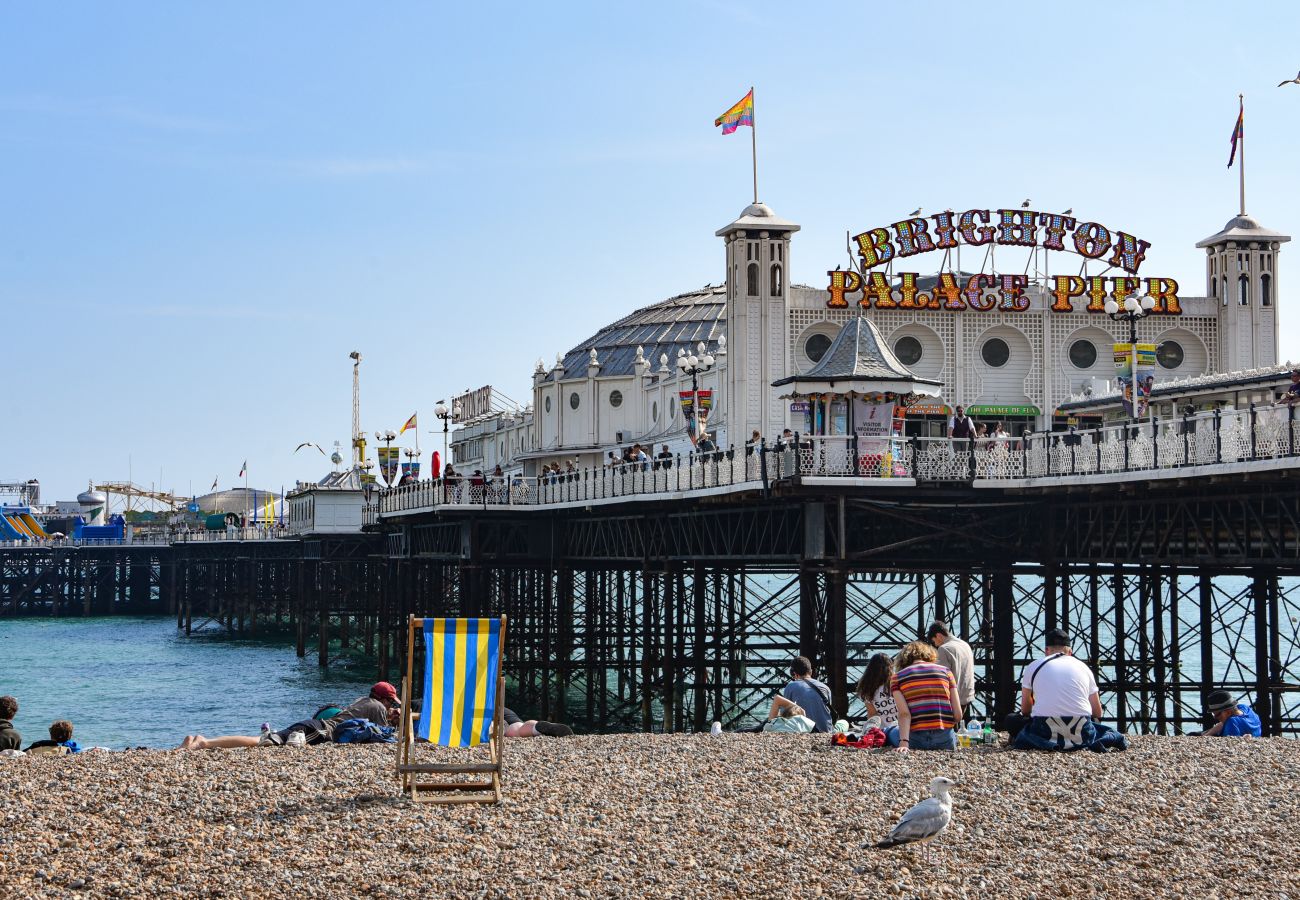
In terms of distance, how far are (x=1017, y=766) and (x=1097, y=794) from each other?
1.23 m

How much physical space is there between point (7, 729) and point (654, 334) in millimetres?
56120

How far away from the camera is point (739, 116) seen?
4281cm

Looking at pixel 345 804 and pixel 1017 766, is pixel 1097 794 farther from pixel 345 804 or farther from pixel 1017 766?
pixel 345 804

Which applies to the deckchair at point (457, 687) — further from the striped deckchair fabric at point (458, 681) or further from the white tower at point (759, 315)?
the white tower at point (759, 315)

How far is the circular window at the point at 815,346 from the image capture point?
41906 millimetres

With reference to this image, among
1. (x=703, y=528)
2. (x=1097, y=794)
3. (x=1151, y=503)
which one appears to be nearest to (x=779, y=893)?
(x=1097, y=794)

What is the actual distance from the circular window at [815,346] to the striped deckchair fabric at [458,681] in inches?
1090

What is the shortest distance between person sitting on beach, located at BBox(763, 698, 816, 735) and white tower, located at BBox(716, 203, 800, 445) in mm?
22587

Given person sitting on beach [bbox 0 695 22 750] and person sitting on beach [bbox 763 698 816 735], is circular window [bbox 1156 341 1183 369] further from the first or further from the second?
person sitting on beach [bbox 0 695 22 750]

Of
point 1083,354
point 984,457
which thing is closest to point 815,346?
point 1083,354

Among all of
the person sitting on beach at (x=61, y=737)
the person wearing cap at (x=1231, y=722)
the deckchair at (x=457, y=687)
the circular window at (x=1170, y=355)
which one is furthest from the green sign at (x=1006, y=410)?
the deckchair at (x=457, y=687)

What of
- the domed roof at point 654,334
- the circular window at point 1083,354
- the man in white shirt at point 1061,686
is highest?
the domed roof at point 654,334

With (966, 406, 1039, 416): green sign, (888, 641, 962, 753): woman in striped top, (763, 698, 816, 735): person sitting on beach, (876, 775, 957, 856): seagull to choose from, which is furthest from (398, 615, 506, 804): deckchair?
(966, 406, 1039, 416): green sign

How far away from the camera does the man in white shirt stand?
52.9 feet
